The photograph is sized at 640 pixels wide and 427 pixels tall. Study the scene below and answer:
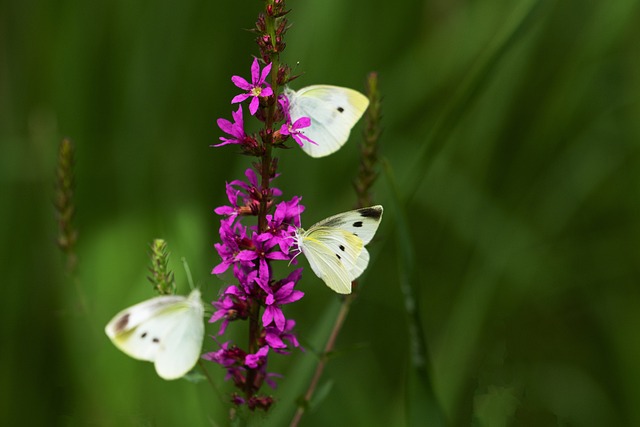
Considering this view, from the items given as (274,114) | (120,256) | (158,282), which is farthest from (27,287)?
(274,114)

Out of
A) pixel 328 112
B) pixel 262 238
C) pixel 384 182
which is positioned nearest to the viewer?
pixel 262 238

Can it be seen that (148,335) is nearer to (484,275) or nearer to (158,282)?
(158,282)

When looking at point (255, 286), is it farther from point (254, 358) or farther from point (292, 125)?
point (292, 125)

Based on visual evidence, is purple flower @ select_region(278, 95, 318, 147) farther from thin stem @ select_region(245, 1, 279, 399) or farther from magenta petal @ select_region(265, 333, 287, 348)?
magenta petal @ select_region(265, 333, 287, 348)

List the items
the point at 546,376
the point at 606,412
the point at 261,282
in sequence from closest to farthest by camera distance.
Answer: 1. the point at 261,282
2. the point at 606,412
3. the point at 546,376

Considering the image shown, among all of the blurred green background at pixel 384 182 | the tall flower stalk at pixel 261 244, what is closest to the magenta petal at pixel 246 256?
the tall flower stalk at pixel 261 244

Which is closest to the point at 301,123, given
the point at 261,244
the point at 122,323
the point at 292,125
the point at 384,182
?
the point at 292,125
